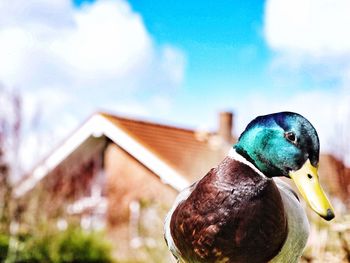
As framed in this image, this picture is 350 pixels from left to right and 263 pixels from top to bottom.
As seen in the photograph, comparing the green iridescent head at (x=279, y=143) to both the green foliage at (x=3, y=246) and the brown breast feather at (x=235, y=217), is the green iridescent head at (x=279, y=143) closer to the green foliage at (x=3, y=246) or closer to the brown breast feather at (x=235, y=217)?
the brown breast feather at (x=235, y=217)

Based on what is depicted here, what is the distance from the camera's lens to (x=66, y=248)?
10.1 m

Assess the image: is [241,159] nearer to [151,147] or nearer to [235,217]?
[235,217]

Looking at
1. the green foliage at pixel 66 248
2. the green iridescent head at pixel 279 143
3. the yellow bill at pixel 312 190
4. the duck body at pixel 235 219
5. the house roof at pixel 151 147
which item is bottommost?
the green foliage at pixel 66 248

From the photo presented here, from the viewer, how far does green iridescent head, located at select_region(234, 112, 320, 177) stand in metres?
1.85

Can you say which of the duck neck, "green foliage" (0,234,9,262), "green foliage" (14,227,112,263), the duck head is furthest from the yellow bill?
"green foliage" (0,234,9,262)

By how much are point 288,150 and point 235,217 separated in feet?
0.82

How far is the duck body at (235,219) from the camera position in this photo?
1912 mm

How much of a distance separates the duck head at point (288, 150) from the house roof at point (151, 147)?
301 inches

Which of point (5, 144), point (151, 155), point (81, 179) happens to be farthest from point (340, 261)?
point (81, 179)

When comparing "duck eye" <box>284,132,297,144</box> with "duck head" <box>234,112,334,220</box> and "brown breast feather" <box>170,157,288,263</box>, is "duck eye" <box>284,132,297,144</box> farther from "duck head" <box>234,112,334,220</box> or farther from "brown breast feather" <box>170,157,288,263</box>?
"brown breast feather" <box>170,157,288,263</box>

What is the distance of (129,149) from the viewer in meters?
11.0

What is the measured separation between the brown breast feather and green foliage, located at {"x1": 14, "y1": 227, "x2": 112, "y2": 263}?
25.5ft

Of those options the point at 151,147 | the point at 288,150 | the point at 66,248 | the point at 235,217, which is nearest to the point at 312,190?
the point at 288,150

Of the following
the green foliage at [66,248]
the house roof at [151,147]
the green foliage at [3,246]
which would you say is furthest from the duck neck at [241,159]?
the green foliage at [3,246]
